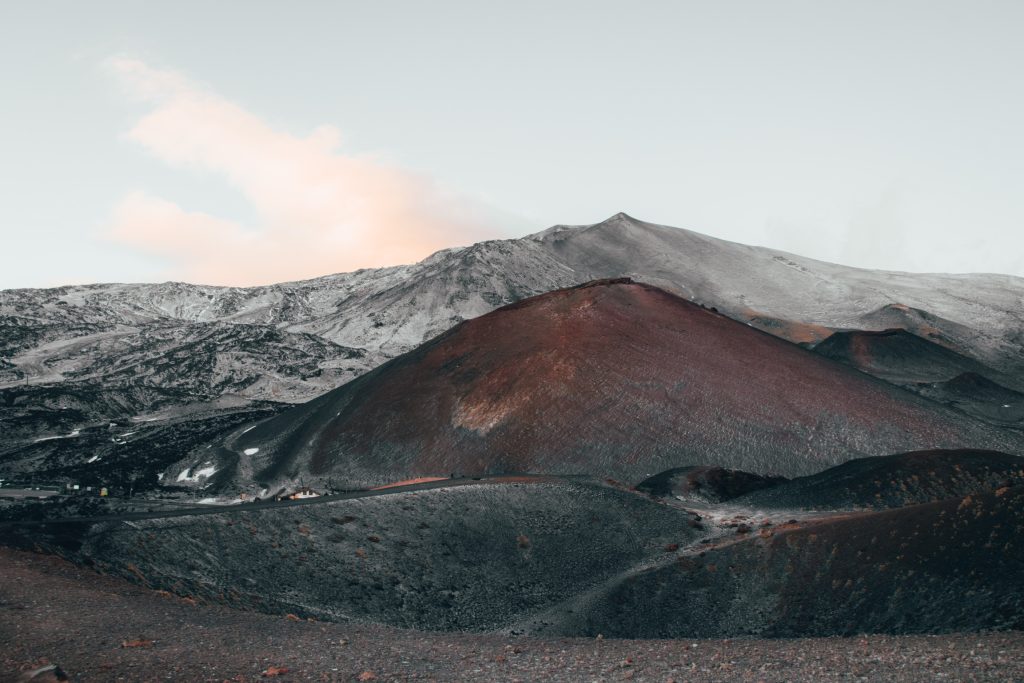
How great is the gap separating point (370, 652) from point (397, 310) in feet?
424

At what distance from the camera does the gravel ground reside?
1661cm

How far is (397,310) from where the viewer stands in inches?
5768

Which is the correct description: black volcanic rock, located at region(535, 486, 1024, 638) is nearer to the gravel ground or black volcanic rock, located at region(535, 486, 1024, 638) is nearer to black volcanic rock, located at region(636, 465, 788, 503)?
the gravel ground

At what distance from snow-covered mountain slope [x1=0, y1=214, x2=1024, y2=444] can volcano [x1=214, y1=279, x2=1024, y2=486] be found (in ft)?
156

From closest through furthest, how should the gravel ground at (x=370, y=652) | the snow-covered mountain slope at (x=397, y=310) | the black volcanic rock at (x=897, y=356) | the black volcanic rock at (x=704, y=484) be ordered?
the gravel ground at (x=370, y=652) < the black volcanic rock at (x=704, y=484) < the black volcanic rock at (x=897, y=356) < the snow-covered mountain slope at (x=397, y=310)

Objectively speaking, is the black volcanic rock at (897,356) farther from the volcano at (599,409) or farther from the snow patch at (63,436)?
the snow patch at (63,436)

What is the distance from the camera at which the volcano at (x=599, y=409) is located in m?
51.7

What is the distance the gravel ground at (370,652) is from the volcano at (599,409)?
95.6 feet

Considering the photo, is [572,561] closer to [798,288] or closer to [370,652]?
[370,652]

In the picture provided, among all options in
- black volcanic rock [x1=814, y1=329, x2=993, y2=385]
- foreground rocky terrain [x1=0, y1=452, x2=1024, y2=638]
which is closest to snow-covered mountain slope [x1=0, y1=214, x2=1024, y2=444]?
black volcanic rock [x1=814, y1=329, x2=993, y2=385]

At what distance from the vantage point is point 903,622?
22328 mm

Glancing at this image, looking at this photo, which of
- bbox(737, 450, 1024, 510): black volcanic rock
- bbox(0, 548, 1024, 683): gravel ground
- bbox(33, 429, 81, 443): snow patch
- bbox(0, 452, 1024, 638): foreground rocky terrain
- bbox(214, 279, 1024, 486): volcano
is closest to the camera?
bbox(0, 548, 1024, 683): gravel ground

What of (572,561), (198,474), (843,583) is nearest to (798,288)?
(198,474)

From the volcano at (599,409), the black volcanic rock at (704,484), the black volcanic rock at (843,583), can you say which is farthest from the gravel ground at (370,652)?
the volcano at (599,409)
